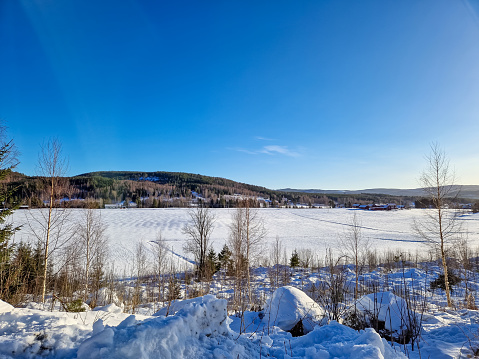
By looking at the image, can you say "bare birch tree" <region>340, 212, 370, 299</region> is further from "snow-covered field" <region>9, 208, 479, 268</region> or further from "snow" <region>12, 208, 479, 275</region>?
"snow" <region>12, 208, 479, 275</region>

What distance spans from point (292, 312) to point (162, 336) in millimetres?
3696

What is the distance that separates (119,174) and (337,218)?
5108 inches

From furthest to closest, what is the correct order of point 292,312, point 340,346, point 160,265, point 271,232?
point 271,232, point 160,265, point 292,312, point 340,346

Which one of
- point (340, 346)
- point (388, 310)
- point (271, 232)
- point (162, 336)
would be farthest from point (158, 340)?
point (271, 232)

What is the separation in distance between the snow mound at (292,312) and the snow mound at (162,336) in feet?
7.48

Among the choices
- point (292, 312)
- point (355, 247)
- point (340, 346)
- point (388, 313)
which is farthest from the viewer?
point (355, 247)

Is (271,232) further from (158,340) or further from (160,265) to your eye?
(158,340)

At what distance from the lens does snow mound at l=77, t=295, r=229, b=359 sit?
6.44ft

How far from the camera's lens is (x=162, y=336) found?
218 centimetres

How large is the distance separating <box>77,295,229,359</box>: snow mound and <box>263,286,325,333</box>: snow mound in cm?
228

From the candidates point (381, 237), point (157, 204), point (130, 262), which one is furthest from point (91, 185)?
point (381, 237)

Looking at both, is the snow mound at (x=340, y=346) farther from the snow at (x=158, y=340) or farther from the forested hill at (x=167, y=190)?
the forested hill at (x=167, y=190)

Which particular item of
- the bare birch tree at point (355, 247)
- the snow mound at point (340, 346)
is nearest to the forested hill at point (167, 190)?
the bare birch tree at point (355, 247)

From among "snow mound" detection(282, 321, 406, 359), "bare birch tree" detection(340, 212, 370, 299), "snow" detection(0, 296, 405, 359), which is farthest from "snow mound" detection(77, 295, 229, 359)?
"bare birch tree" detection(340, 212, 370, 299)
